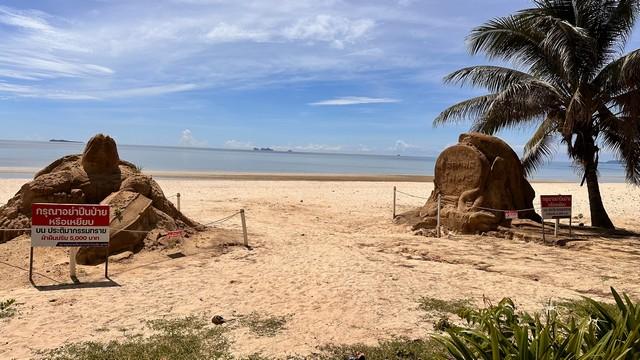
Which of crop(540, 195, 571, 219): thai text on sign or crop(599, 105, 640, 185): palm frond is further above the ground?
crop(599, 105, 640, 185): palm frond

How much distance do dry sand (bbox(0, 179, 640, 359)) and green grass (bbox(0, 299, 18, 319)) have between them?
113 millimetres

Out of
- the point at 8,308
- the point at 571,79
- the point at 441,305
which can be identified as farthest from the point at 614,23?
the point at 8,308

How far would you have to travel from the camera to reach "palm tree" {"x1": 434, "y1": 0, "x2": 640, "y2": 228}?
1293 centimetres

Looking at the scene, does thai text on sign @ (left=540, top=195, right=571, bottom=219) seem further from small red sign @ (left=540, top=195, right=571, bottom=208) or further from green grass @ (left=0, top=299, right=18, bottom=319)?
green grass @ (left=0, top=299, right=18, bottom=319)

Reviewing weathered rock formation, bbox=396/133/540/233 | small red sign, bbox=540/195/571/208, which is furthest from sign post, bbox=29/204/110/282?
small red sign, bbox=540/195/571/208

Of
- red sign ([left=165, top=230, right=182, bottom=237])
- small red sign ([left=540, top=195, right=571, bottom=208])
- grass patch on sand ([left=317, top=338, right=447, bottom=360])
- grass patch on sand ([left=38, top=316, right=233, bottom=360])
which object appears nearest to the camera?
grass patch on sand ([left=38, top=316, right=233, bottom=360])

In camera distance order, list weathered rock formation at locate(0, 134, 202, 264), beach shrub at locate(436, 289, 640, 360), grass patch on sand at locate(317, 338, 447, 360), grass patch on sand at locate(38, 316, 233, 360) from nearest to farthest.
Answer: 1. beach shrub at locate(436, 289, 640, 360)
2. grass patch on sand at locate(38, 316, 233, 360)
3. grass patch on sand at locate(317, 338, 447, 360)
4. weathered rock formation at locate(0, 134, 202, 264)

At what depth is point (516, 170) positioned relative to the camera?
603 inches

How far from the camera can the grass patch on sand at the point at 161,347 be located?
5328 millimetres

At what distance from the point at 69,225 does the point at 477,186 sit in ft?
35.2

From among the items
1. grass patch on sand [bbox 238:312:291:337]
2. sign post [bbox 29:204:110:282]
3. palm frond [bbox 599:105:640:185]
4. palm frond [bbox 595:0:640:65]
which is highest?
palm frond [bbox 595:0:640:65]

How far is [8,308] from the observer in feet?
22.3

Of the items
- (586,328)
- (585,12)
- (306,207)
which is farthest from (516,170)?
(586,328)

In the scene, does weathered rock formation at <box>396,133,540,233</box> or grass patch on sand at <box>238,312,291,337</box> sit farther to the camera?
weathered rock formation at <box>396,133,540,233</box>
